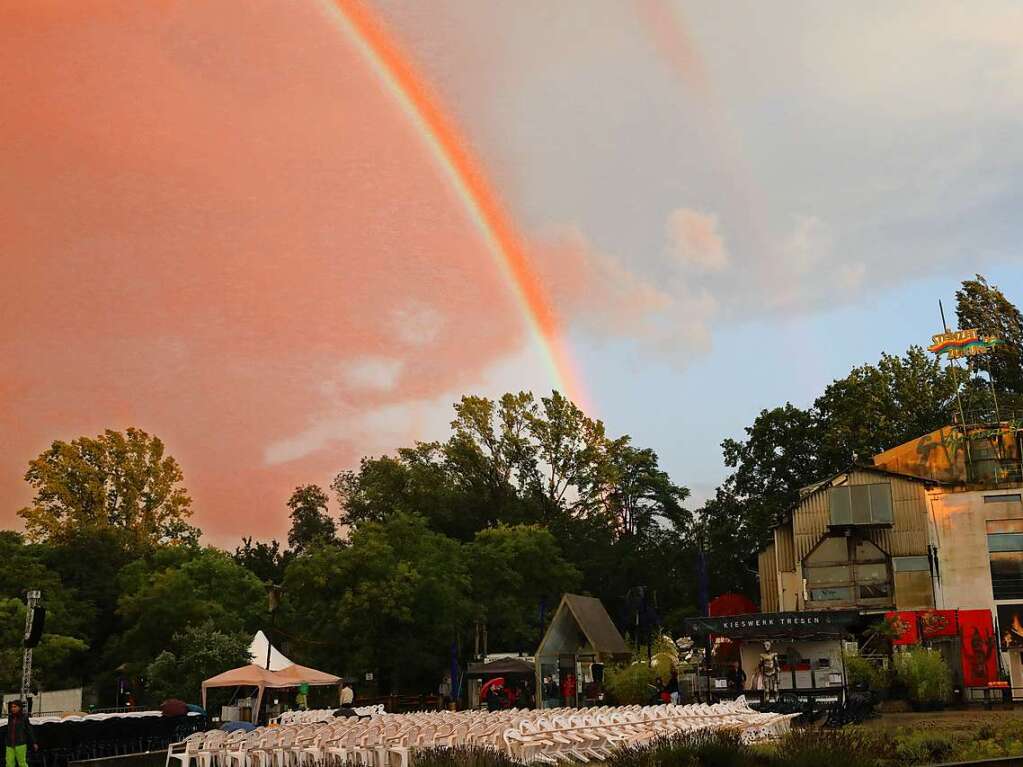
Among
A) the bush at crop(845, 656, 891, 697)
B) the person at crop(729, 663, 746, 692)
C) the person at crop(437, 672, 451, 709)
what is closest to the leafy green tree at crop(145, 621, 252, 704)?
the person at crop(437, 672, 451, 709)

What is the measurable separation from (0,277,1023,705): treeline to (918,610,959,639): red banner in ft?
38.6

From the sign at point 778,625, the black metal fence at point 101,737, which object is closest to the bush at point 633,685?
the sign at point 778,625

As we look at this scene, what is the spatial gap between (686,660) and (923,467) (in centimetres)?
2043

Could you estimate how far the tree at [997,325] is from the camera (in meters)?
75.6

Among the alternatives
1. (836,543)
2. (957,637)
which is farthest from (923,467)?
(957,637)

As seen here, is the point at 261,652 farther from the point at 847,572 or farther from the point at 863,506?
the point at 863,506

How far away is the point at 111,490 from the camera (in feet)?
292

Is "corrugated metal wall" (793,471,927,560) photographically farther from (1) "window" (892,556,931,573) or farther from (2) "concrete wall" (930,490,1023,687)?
(2) "concrete wall" (930,490,1023,687)

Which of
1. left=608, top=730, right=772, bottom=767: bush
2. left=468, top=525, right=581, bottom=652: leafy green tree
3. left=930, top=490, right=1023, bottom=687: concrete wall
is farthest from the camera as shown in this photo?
left=468, top=525, right=581, bottom=652: leafy green tree

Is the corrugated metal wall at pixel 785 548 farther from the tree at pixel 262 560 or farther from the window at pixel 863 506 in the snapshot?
the tree at pixel 262 560

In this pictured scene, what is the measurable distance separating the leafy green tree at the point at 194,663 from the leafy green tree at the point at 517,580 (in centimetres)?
1709

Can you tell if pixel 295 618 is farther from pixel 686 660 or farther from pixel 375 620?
pixel 686 660

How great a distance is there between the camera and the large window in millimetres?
54656

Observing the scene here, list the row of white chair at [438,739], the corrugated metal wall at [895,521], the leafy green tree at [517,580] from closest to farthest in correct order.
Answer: the row of white chair at [438,739] < the corrugated metal wall at [895,521] < the leafy green tree at [517,580]
